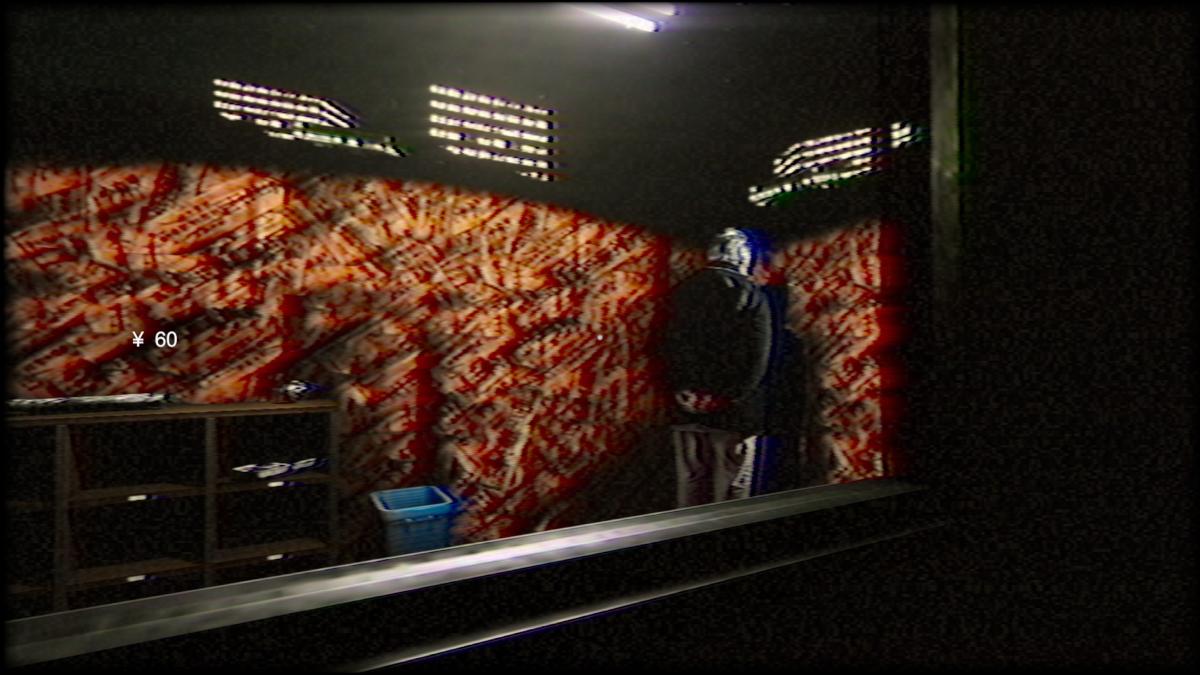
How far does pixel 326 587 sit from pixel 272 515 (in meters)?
2.48

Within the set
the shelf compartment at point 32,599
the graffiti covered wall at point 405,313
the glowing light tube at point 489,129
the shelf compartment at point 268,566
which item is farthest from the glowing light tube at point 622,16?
the shelf compartment at point 32,599

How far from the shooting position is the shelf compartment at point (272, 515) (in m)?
2.67

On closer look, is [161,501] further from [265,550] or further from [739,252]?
[739,252]

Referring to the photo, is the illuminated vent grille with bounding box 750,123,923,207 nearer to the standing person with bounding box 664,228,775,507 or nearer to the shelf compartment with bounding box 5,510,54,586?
the standing person with bounding box 664,228,775,507

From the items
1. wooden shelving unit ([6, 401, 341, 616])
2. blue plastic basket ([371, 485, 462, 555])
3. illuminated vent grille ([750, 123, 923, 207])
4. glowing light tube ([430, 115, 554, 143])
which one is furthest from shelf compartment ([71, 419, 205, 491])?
illuminated vent grille ([750, 123, 923, 207])

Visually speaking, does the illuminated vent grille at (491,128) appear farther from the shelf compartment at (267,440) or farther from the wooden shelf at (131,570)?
the wooden shelf at (131,570)

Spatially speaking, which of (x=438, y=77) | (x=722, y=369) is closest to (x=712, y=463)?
(x=722, y=369)

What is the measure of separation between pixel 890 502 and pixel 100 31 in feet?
10.2

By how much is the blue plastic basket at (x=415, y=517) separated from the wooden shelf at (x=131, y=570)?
78cm

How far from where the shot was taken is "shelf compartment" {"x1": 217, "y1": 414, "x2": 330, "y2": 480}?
2619 millimetres

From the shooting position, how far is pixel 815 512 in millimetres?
1061

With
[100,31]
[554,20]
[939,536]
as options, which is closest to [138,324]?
[100,31]

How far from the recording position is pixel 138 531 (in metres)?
2.49

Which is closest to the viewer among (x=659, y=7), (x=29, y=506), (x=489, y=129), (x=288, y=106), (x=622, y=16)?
(x=659, y=7)
